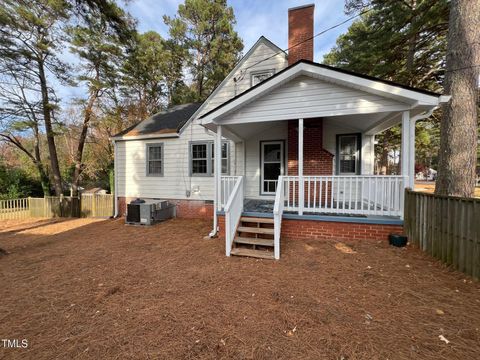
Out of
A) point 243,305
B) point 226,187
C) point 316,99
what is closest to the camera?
point 243,305

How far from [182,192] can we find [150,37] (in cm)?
→ 1781

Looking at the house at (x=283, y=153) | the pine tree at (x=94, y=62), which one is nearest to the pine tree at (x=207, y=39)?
the pine tree at (x=94, y=62)

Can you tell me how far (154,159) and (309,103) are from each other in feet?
24.2

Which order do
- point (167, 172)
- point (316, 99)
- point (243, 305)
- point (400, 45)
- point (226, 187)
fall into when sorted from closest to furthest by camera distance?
point (243, 305) < point (316, 99) < point (226, 187) < point (167, 172) < point (400, 45)

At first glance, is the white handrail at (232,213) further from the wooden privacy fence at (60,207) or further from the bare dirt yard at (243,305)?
the wooden privacy fence at (60,207)

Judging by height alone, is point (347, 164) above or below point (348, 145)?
below

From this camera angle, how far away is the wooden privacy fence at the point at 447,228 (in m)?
3.26

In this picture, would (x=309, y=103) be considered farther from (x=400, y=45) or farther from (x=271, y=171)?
(x=400, y=45)

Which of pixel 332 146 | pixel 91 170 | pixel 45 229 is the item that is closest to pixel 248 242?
pixel 332 146

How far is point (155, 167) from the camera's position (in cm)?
982

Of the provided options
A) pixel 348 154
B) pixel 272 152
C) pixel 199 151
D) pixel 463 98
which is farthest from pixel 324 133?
pixel 199 151

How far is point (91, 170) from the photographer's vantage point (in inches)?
722

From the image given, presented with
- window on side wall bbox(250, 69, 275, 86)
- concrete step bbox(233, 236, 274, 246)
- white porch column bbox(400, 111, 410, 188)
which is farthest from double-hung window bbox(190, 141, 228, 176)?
white porch column bbox(400, 111, 410, 188)

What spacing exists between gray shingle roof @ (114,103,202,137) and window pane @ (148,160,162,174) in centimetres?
133
